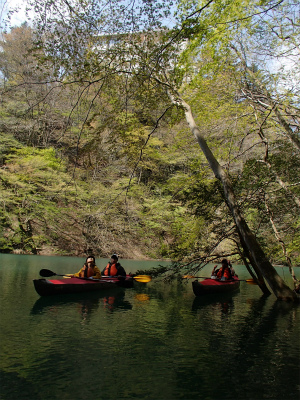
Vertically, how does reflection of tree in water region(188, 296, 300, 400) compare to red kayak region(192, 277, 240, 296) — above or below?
below

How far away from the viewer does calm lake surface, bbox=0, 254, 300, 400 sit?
3283mm

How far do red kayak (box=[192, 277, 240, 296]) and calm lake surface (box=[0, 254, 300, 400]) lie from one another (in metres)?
1.48

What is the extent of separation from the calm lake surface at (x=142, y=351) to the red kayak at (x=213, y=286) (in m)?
1.48

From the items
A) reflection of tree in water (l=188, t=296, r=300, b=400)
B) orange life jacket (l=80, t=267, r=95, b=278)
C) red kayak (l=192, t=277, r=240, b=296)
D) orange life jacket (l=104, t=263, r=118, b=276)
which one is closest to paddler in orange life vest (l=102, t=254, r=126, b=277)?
orange life jacket (l=104, t=263, r=118, b=276)

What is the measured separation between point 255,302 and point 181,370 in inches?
247

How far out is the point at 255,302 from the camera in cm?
941

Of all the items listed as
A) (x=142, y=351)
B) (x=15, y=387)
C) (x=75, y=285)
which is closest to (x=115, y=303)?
(x=75, y=285)

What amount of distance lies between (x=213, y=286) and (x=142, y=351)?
591 cm

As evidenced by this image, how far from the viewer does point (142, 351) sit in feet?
14.4

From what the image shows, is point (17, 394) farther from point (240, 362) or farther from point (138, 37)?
point (138, 37)

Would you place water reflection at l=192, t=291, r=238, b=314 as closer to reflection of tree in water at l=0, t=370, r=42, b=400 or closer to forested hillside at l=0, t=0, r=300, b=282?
forested hillside at l=0, t=0, r=300, b=282

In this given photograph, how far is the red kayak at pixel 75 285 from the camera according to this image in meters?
7.77

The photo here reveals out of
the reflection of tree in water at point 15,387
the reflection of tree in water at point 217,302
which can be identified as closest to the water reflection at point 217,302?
the reflection of tree in water at point 217,302

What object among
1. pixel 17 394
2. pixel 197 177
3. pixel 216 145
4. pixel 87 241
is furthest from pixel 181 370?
pixel 87 241
